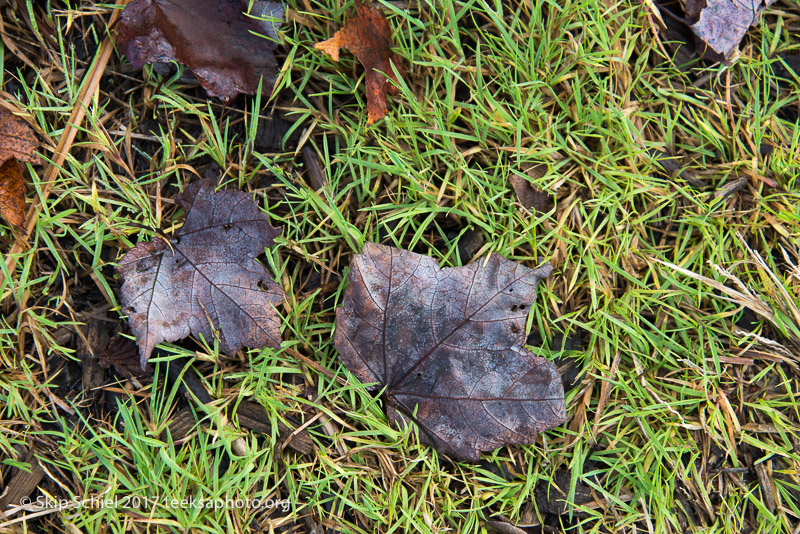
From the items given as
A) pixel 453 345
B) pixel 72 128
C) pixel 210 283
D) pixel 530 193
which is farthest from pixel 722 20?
pixel 72 128

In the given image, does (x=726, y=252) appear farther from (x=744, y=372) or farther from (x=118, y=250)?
(x=118, y=250)

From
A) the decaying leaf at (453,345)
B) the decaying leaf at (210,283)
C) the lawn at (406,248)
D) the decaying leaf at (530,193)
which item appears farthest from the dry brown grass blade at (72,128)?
the decaying leaf at (530,193)

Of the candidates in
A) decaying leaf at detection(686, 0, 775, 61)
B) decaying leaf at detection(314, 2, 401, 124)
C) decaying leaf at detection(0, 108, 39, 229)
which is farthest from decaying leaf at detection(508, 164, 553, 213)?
decaying leaf at detection(0, 108, 39, 229)

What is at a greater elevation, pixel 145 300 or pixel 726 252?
pixel 726 252

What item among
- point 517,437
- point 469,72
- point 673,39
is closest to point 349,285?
point 517,437

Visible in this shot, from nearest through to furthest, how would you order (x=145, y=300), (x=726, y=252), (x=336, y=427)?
(x=145, y=300) → (x=336, y=427) → (x=726, y=252)

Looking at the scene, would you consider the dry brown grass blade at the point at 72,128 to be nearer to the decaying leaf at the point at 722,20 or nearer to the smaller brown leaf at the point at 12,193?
the smaller brown leaf at the point at 12,193
